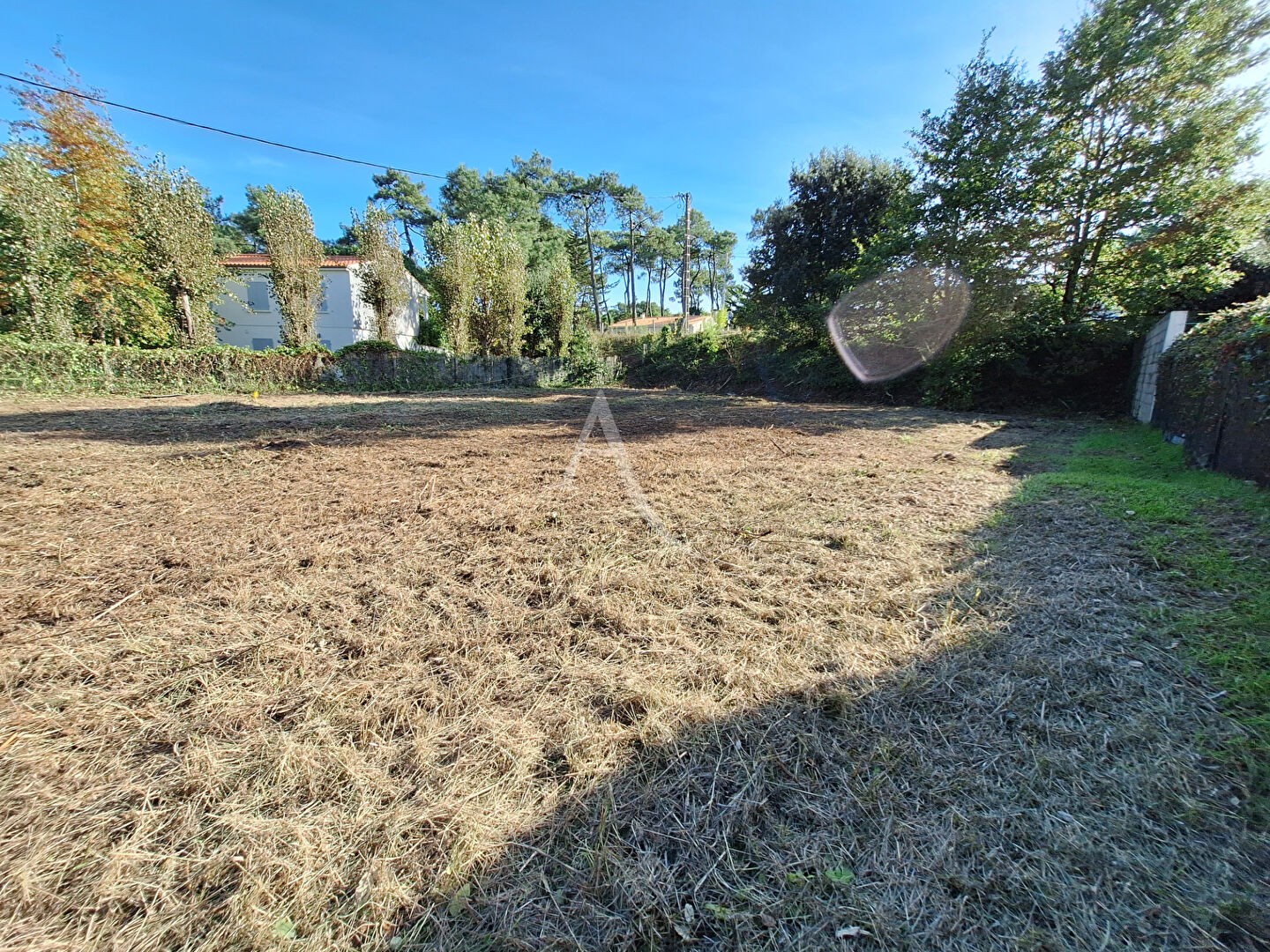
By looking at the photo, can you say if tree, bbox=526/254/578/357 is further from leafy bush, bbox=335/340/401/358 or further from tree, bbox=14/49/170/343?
tree, bbox=14/49/170/343

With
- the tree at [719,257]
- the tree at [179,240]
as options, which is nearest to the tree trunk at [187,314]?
the tree at [179,240]

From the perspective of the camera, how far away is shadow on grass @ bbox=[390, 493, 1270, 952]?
96cm

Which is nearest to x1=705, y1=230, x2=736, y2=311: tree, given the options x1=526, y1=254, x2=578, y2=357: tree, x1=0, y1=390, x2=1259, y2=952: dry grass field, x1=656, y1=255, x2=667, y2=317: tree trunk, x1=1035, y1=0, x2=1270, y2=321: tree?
x1=656, y1=255, x2=667, y2=317: tree trunk

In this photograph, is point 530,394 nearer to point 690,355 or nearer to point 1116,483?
point 690,355

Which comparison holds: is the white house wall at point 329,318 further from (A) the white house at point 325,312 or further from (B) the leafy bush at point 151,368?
(B) the leafy bush at point 151,368

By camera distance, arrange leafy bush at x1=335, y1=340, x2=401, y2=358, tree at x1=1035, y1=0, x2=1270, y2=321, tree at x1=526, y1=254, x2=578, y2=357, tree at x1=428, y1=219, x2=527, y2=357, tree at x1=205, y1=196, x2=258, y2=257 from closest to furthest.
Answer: tree at x1=1035, y1=0, x2=1270, y2=321
leafy bush at x1=335, y1=340, x2=401, y2=358
tree at x1=428, y1=219, x2=527, y2=357
tree at x1=526, y1=254, x2=578, y2=357
tree at x1=205, y1=196, x2=258, y2=257

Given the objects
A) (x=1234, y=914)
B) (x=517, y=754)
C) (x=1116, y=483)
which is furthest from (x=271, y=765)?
(x=1116, y=483)

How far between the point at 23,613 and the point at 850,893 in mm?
3221

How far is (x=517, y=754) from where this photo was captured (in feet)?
4.54

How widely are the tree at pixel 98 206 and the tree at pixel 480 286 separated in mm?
7794

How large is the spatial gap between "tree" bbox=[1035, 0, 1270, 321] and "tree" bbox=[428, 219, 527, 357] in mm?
15001

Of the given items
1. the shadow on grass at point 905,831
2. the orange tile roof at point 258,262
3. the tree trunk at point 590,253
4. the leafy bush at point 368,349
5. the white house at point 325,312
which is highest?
the tree trunk at point 590,253

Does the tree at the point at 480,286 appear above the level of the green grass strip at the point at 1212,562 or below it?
above

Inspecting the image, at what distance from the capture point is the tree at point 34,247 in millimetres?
10211
